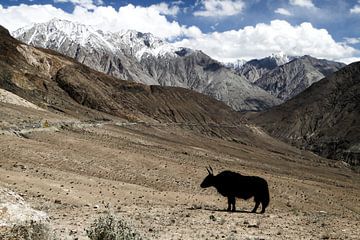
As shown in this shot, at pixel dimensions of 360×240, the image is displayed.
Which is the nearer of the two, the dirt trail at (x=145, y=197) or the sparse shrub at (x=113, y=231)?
the sparse shrub at (x=113, y=231)

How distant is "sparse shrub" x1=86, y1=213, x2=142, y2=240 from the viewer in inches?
400

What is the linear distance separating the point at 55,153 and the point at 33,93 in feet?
219

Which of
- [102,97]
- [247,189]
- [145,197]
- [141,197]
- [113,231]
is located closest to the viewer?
[113,231]

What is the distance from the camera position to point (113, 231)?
10266 millimetres

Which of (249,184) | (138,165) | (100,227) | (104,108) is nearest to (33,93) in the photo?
(104,108)

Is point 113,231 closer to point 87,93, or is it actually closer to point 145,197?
point 145,197

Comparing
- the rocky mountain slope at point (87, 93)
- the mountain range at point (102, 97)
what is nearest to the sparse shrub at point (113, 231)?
the mountain range at point (102, 97)

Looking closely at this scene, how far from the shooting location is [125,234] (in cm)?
1014

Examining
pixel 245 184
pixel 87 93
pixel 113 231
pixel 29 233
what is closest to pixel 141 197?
pixel 245 184

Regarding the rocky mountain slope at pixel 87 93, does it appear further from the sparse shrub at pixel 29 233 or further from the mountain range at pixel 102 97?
the sparse shrub at pixel 29 233

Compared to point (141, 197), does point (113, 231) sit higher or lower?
higher

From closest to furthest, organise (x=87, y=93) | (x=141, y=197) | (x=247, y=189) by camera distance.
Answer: (x=247, y=189) → (x=141, y=197) → (x=87, y=93)

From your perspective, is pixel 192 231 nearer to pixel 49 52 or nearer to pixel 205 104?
pixel 49 52

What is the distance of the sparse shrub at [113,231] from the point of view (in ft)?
33.4
